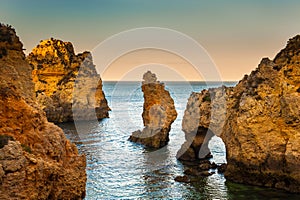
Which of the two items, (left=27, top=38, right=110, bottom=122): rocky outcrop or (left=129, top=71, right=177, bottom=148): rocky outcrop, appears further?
(left=27, top=38, right=110, bottom=122): rocky outcrop

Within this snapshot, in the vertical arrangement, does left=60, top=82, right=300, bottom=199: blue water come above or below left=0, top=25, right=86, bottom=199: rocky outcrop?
below

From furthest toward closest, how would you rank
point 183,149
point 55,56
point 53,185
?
point 55,56 → point 183,149 → point 53,185

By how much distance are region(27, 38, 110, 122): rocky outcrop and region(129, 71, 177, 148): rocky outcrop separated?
96.1ft

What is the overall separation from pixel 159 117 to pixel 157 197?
21.0m

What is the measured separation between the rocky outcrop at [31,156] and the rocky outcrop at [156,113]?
27.7 meters

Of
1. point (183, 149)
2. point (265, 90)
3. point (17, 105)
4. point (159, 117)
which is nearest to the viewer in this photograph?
point (17, 105)

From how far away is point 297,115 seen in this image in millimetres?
25547

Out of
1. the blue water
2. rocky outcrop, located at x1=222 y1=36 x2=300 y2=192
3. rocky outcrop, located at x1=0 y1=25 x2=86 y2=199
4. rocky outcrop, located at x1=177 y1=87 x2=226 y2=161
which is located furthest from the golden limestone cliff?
rocky outcrop, located at x1=0 y1=25 x2=86 y2=199

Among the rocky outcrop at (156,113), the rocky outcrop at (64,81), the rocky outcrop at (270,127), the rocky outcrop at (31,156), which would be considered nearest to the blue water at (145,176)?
the rocky outcrop at (270,127)

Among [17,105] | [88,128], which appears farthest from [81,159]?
[88,128]

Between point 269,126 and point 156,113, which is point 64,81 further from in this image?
point 269,126

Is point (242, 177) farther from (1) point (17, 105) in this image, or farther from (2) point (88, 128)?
(2) point (88, 128)

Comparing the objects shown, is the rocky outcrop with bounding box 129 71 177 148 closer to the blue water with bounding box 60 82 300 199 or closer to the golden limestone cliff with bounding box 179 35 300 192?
the blue water with bounding box 60 82 300 199

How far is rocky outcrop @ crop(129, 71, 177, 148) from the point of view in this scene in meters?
45.4
